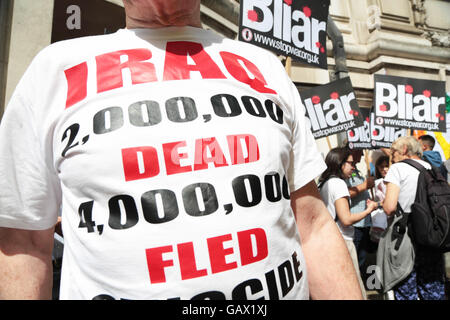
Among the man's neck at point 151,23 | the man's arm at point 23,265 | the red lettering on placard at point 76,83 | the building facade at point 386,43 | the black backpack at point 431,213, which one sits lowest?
the black backpack at point 431,213

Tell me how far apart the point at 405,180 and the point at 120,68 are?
3.03 meters

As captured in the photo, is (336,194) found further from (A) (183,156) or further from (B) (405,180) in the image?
(A) (183,156)

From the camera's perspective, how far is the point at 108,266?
76 cm

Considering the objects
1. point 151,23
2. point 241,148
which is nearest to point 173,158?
point 241,148

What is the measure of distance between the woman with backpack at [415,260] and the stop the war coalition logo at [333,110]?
156 centimetres

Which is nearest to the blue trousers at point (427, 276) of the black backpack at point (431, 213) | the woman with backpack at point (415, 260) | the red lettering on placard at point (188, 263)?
the woman with backpack at point (415, 260)

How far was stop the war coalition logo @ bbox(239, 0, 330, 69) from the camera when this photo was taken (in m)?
3.40

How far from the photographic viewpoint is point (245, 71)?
0.97 m

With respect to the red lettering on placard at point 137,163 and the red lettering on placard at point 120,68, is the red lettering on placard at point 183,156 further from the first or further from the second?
the red lettering on placard at point 120,68

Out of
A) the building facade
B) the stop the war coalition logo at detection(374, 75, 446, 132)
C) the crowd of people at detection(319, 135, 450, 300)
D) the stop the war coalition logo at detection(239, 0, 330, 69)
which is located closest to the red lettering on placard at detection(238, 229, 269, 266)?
the crowd of people at detection(319, 135, 450, 300)

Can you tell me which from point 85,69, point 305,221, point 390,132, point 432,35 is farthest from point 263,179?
point 432,35

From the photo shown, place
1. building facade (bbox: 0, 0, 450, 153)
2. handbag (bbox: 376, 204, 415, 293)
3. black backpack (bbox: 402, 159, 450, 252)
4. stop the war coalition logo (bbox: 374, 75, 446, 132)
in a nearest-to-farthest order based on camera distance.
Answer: black backpack (bbox: 402, 159, 450, 252) < handbag (bbox: 376, 204, 415, 293) < stop the war coalition logo (bbox: 374, 75, 446, 132) < building facade (bbox: 0, 0, 450, 153)

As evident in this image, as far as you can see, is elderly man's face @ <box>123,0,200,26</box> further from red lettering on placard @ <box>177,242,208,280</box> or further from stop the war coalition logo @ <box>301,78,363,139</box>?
stop the war coalition logo @ <box>301,78,363,139</box>

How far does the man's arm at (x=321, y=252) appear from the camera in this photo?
38.4 inches
